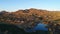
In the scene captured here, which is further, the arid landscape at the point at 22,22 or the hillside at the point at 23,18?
the hillside at the point at 23,18

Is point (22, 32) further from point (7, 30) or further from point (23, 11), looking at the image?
point (23, 11)

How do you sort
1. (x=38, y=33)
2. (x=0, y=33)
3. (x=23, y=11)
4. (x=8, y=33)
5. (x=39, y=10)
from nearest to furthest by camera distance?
1. (x=0, y=33)
2. (x=8, y=33)
3. (x=38, y=33)
4. (x=23, y=11)
5. (x=39, y=10)

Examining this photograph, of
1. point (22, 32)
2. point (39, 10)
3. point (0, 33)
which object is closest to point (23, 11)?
point (39, 10)

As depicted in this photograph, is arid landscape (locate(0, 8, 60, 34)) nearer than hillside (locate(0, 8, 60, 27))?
Yes

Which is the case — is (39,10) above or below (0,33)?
below

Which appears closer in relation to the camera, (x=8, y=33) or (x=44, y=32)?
(x=8, y=33)

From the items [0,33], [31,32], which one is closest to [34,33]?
[31,32]

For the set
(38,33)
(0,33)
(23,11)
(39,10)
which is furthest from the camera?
(39,10)

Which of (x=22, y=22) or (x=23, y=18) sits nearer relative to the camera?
(x=22, y=22)

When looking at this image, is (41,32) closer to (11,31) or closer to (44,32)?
(44,32)
